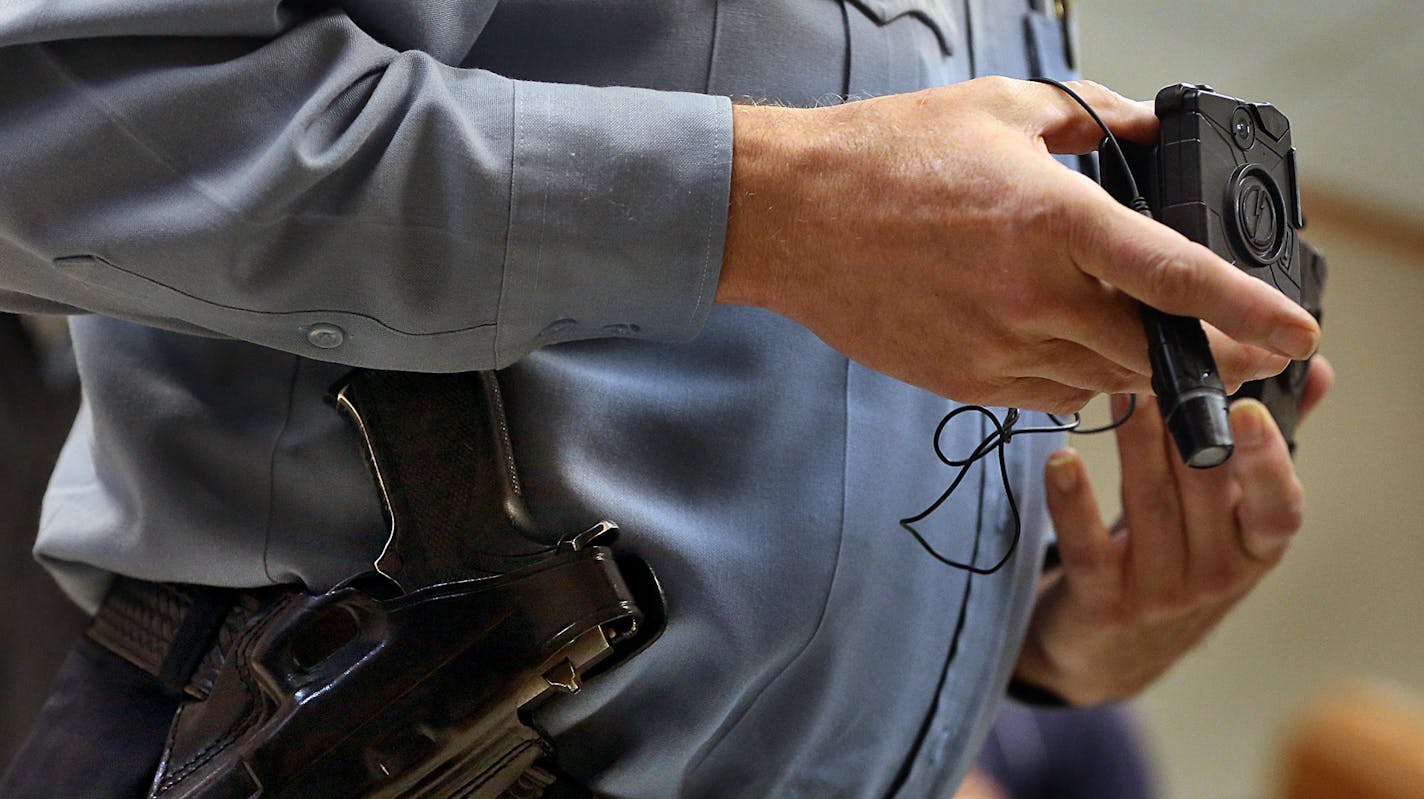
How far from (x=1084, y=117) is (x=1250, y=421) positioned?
0.36 m

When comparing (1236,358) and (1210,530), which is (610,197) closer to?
(1236,358)

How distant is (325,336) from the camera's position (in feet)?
1.91

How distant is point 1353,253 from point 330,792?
3.36m

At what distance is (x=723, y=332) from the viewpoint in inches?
27.9

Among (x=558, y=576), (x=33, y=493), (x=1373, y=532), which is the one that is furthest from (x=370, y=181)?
(x=1373, y=532)

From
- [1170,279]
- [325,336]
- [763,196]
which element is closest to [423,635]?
[325,336]

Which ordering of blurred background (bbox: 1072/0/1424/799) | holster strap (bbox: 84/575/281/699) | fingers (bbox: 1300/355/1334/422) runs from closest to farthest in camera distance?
holster strap (bbox: 84/575/281/699), fingers (bbox: 1300/355/1334/422), blurred background (bbox: 1072/0/1424/799)

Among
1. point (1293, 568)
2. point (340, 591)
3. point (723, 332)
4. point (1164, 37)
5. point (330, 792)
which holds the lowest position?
point (1293, 568)

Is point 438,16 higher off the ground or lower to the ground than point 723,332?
higher

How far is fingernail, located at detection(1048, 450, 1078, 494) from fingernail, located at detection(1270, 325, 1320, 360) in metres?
0.38

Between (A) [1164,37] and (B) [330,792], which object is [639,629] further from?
Result: (A) [1164,37]

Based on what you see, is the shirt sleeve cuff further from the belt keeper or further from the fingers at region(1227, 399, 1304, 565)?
the fingers at region(1227, 399, 1304, 565)

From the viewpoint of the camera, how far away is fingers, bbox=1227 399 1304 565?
83 cm

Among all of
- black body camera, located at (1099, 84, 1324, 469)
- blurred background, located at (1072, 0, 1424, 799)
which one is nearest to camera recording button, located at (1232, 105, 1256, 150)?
black body camera, located at (1099, 84, 1324, 469)
